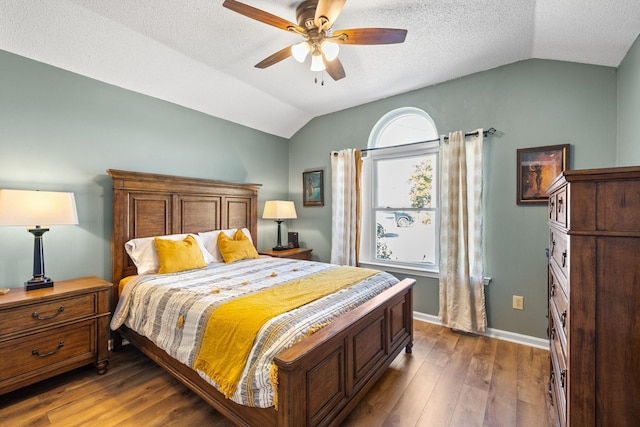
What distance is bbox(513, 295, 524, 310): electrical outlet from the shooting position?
2.79m

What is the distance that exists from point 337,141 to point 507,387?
3272mm

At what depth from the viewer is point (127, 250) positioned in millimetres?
2727

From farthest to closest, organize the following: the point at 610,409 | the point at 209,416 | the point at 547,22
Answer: the point at 547,22
the point at 209,416
the point at 610,409

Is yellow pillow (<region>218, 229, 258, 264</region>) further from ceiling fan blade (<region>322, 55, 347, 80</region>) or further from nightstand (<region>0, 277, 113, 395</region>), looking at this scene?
ceiling fan blade (<region>322, 55, 347, 80</region>)

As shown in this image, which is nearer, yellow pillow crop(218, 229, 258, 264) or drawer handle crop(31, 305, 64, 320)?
drawer handle crop(31, 305, 64, 320)

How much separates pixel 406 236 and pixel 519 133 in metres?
1.63

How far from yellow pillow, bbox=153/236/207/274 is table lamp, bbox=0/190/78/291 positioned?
2.29 ft

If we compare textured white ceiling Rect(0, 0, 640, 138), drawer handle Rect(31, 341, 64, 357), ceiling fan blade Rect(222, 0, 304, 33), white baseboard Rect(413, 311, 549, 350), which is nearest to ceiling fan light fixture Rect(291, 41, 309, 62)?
ceiling fan blade Rect(222, 0, 304, 33)

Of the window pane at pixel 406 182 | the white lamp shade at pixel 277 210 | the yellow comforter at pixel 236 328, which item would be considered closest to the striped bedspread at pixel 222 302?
the yellow comforter at pixel 236 328

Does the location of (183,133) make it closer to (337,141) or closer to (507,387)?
(337,141)

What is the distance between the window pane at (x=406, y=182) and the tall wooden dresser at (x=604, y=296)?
242 centimetres

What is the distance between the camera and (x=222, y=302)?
5.94 feet

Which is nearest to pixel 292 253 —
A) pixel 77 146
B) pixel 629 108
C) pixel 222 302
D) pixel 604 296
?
pixel 222 302

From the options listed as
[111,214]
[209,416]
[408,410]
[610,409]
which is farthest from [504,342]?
[111,214]
